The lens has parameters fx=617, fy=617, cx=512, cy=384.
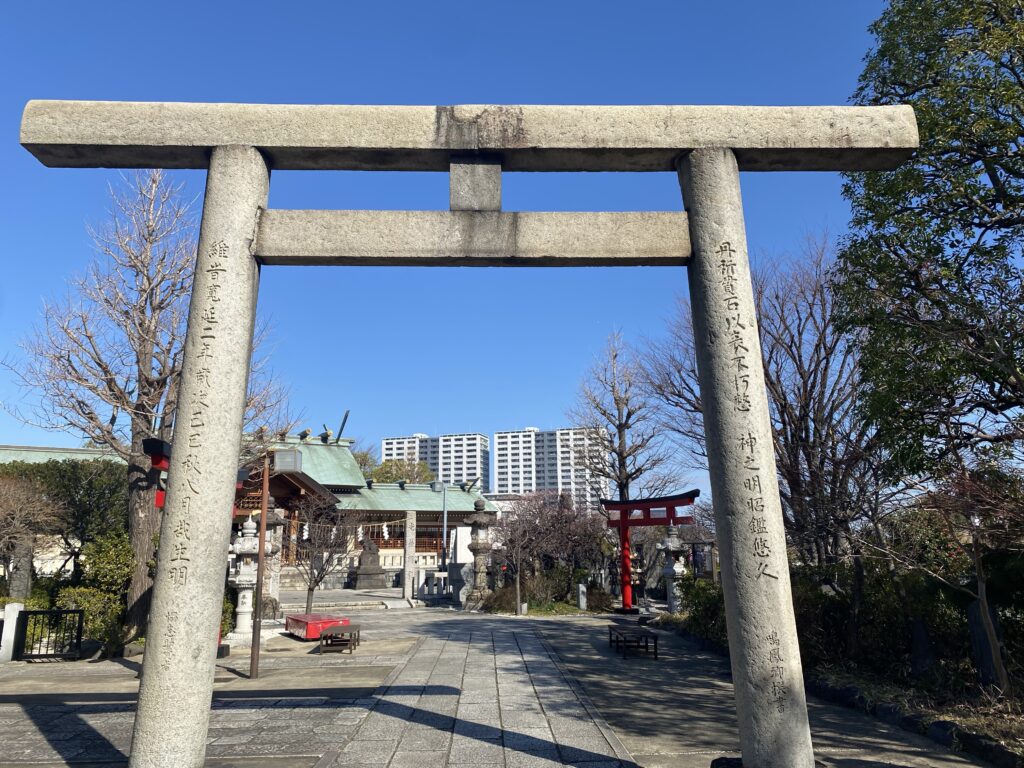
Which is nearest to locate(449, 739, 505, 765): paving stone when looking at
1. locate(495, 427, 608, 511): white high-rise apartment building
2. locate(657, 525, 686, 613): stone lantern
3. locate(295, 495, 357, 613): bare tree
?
locate(295, 495, 357, 613): bare tree

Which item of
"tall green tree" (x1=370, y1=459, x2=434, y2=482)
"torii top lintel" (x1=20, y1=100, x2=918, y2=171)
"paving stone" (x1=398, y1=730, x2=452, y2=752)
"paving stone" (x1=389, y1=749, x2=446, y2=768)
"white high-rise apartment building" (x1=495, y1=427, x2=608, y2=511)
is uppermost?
"white high-rise apartment building" (x1=495, y1=427, x2=608, y2=511)

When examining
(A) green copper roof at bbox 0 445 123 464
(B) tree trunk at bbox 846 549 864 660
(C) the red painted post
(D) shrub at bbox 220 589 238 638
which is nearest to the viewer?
(B) tree trunk at bbox 846 549 864 660

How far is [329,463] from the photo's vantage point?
36.0 m

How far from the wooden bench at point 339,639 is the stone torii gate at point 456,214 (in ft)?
28.2

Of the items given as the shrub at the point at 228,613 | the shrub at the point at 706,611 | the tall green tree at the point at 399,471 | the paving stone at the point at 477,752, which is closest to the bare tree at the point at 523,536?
the shrub at the point at 706,611

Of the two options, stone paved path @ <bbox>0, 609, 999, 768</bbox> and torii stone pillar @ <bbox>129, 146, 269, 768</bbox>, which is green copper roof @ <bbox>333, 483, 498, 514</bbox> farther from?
torii stone pillar @ <bbox>129, 146, 269, 768</bbox>

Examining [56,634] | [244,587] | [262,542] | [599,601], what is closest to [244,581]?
[244,587]

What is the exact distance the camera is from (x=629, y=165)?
559 centimetres

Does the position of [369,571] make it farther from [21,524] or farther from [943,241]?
[943,241]

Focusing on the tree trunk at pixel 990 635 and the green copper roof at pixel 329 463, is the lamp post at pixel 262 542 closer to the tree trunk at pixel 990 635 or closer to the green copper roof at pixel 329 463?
the tree trunk at pixel 990 635

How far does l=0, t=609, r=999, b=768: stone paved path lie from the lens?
5668 millimetres

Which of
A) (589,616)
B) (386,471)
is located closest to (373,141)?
(589,616)

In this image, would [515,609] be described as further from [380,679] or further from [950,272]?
[950,272]

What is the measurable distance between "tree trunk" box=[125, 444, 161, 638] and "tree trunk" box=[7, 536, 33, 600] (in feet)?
19.2
